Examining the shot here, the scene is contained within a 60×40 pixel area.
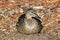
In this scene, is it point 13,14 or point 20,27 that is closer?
point 20,27

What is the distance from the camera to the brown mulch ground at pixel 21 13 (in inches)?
285

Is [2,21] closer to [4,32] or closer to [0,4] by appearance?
[4,32]

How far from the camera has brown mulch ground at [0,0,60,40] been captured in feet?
23.8

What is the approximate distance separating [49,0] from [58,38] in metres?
2.82

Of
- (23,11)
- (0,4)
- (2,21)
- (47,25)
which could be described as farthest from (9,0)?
(47,25)

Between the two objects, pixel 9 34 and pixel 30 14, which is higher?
pixel 30 14

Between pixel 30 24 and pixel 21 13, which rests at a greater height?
pixel 30 24

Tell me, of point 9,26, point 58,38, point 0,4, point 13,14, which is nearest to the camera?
point 58,38

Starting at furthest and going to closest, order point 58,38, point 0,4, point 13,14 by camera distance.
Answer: point 0,4 < point 13,14 < point 58,38

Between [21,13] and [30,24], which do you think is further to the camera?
[21,13]

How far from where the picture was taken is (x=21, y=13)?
8805 millimetres

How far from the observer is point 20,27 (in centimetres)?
741

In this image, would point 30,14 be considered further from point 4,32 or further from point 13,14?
point 13,14

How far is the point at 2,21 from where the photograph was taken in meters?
8.21
